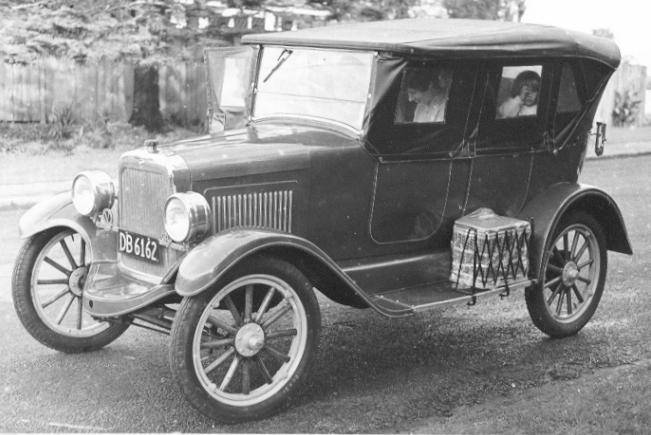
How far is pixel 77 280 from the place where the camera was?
220 inches

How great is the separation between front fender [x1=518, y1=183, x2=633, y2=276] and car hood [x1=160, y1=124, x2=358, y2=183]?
141 centimetres

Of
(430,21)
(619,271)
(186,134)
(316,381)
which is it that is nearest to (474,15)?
(186,134)

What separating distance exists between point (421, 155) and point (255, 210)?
1.15 metres

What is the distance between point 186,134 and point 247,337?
13424 mm

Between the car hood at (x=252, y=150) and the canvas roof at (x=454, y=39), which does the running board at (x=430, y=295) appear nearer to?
the car hood at (x=252, y=150)

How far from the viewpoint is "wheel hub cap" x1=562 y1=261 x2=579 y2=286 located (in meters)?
6.13

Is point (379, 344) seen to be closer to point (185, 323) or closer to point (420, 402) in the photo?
point (420, 402)

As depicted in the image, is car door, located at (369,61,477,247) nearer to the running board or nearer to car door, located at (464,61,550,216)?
car door, located at (464,61,550,216)

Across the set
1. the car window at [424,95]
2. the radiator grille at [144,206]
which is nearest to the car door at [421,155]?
the car window at [424,95]

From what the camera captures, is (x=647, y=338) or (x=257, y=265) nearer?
(x=257, y=265)

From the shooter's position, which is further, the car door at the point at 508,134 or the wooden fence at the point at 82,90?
the wooden fence at the point at 82,90

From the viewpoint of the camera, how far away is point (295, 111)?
18.6 feet

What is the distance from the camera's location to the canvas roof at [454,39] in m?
5.24

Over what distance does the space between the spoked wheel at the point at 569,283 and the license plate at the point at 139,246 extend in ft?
8.01
